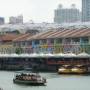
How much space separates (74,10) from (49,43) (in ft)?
312

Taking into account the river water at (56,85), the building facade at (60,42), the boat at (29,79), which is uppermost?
the building facade at (60,42)

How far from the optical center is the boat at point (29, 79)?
49312mm

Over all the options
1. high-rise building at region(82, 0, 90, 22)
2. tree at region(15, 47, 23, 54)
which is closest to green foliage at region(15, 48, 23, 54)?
tree at region(15, 47, 23, 54)

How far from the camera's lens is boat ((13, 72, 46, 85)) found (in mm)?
49312

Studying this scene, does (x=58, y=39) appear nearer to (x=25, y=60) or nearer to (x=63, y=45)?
(x=63, y=45)

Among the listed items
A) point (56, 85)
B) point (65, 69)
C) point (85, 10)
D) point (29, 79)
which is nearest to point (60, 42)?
point (65, 69)

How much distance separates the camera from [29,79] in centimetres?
5000

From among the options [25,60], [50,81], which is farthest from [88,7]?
[50,81]

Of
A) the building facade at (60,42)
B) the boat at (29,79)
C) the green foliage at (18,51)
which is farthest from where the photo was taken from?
the green foliage at (18,51)

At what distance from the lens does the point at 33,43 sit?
8900 centimetres

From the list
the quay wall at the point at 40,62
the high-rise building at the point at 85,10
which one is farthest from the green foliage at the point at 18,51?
the high-rise building at the point at 85,10

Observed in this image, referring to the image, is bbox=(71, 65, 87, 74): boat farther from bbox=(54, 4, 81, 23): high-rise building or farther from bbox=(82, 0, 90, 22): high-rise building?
bbox=(54, 4, 81, 23): high-rise building

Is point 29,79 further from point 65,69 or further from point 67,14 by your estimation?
point 67,14

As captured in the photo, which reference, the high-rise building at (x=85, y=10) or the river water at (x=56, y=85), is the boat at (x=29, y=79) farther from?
the high-rise building at (x=85, y=10)
